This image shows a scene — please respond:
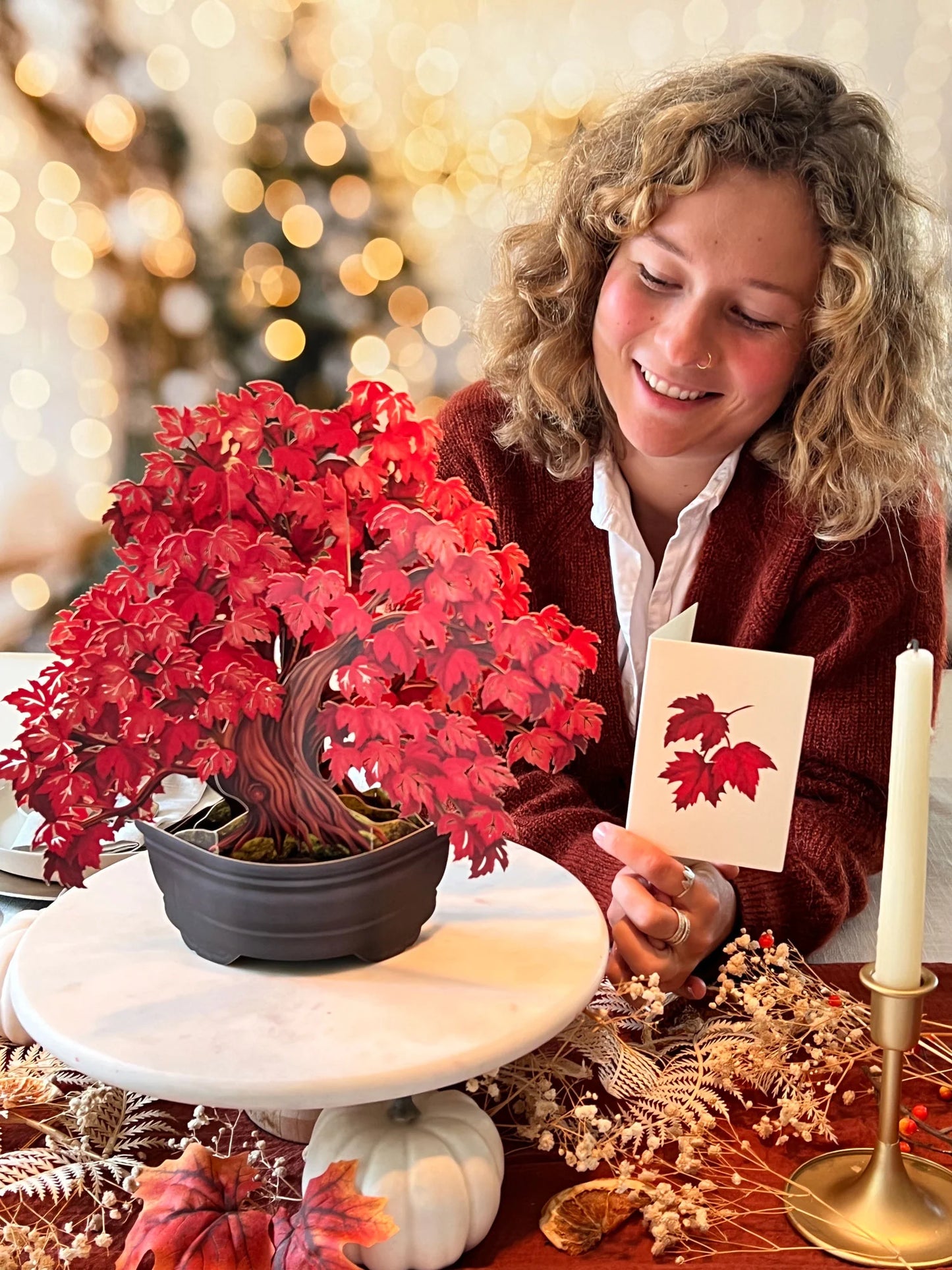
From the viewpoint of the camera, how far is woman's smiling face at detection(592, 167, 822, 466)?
1.12 metres

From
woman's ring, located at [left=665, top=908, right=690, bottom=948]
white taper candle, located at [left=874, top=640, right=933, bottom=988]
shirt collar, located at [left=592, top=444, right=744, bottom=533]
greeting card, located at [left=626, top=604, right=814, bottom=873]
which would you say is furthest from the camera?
shirt collar, located at [left=592, top=444, right=744, bottom=533]

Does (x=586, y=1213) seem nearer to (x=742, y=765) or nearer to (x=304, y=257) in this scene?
(x=742, y=765)

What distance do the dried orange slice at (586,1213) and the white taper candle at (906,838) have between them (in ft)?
0.65

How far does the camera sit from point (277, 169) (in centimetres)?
217

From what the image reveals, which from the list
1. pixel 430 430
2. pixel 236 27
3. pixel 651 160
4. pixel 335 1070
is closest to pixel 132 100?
pixel 236 27

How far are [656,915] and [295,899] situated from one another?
0.34 meters

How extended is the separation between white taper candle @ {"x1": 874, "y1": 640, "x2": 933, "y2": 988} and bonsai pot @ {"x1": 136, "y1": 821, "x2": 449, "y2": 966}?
245mm

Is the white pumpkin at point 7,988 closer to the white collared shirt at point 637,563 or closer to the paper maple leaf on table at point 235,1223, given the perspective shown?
the paper maple leaf on table at point 235,1223

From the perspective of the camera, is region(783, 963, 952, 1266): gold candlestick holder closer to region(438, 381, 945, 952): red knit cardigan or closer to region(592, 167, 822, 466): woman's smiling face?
region(438, 381, 945, 952): red knit cardigan

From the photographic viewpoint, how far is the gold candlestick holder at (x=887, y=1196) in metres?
0.62

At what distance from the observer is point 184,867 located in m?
0.69

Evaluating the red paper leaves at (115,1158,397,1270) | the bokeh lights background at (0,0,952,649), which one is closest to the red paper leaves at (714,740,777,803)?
the red paper leaves at (115,1158,397,1270)

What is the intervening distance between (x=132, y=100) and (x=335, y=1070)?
203 cm

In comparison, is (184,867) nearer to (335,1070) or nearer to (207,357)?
(335,1070)
